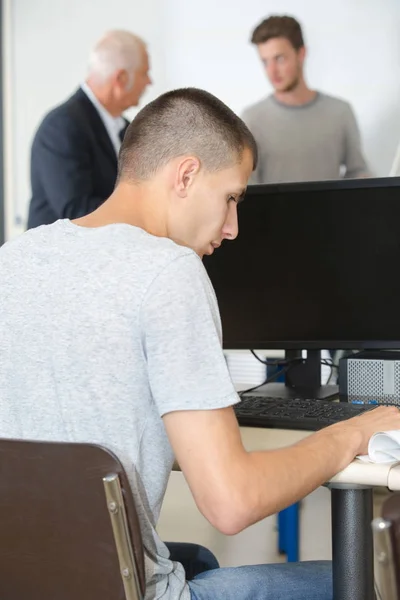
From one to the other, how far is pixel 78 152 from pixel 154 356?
2.41m

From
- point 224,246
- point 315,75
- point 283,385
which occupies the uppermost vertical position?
point 315,75

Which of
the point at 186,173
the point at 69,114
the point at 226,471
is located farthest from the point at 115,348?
the point at 69,114

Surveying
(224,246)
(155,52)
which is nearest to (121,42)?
(155,52)

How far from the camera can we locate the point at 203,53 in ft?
14.5

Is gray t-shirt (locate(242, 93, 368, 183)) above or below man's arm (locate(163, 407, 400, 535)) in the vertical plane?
above

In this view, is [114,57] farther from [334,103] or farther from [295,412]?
[295,412]

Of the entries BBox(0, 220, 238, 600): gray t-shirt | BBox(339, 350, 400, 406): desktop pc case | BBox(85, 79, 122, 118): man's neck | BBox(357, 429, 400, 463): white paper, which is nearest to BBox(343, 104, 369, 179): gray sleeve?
BBox(85, 79, 122, 118): man's neck

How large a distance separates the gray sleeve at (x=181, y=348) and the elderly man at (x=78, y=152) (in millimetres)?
2238

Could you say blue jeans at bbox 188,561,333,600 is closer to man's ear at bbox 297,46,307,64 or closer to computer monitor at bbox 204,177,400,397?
computer monitor at bbox 204,177,400,397

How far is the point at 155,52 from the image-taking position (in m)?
4.50

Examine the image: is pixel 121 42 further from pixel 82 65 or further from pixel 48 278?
pixel 48 278

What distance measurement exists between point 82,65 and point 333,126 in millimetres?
1439

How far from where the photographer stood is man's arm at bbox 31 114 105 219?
325 cm

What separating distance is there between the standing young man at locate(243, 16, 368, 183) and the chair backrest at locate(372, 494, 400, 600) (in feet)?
10.7
